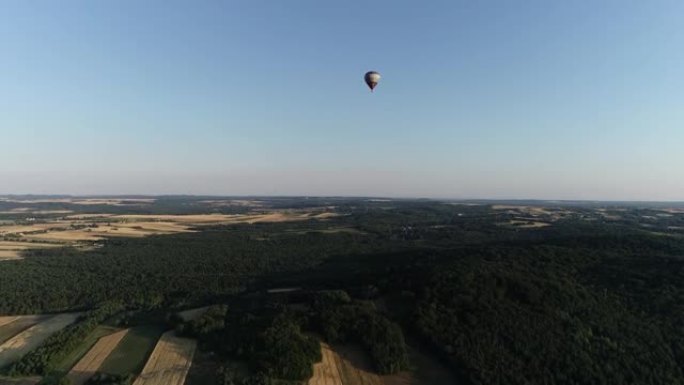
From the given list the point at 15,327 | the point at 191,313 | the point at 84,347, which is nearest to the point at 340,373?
the point at 191,313

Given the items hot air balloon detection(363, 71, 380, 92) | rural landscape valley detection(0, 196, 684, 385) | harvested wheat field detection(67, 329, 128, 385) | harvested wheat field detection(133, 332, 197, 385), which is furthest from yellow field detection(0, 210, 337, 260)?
hot air balloon detection(363, 71, 380, 92)

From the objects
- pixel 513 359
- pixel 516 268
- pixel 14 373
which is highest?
pixel 516 268

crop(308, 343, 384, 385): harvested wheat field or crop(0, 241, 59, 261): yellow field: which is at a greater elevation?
crop(0, 241, 59, 261): yellow field

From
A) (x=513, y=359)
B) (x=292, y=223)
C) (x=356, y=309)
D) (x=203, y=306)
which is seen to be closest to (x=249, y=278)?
(x=203, y=306)

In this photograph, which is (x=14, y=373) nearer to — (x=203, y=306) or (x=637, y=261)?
(x=203, y=306)

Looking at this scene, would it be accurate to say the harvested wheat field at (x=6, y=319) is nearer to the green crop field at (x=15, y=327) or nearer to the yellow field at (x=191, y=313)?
the green crop field at (x=15, y=327)

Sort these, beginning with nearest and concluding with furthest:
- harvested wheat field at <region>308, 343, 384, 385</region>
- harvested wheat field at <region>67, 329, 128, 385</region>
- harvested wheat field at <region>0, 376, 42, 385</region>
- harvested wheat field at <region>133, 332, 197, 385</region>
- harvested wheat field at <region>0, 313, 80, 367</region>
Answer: harvested wheat field at <region>308, 343, 384, 385</region>, harvested wheat field at <region>133, 332, 197, 385</region>, harvested wheat field at <region>0, 376, 42, 385</region>, harvested wheat field at <region>67, 329, 128, 385</region>, harvested wheat field at <region>0, 313, 80, 367</region>

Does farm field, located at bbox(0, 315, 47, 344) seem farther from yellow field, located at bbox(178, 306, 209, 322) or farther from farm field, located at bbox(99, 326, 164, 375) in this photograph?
yellow field, located at bbox(178, 306, 209, 322)

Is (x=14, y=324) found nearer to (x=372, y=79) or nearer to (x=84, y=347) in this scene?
(x=84, y=347)
